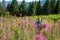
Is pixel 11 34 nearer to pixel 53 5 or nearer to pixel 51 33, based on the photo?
pixel 51 33

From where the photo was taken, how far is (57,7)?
53.1 meters

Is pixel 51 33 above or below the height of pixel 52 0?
above

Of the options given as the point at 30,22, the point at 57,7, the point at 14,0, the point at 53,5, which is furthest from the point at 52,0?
the point at 30,22

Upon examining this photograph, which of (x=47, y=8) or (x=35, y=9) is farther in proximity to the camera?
(x=47, y=8)

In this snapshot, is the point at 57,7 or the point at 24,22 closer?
the point at 24,22

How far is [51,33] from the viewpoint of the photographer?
4.54 m

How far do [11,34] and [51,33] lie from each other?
0.93 metres

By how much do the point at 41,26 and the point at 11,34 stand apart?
941 millimetres

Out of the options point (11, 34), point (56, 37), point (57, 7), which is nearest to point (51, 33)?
point (56, 37)

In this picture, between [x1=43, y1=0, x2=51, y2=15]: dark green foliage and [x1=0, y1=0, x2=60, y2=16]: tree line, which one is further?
[x1=43, y1=0, x2=51, y2=15]: dark green foliage

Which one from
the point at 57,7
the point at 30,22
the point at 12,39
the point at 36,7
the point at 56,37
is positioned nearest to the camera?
the point at 12,39

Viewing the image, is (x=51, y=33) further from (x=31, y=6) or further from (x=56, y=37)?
(x=31, y=6)

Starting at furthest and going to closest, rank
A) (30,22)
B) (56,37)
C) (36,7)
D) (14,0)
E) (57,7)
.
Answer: (36,7)
(57,7)
(14,0)
(30,22)
(56,37)

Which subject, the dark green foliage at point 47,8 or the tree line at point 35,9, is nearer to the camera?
the tree line at point 35,9
